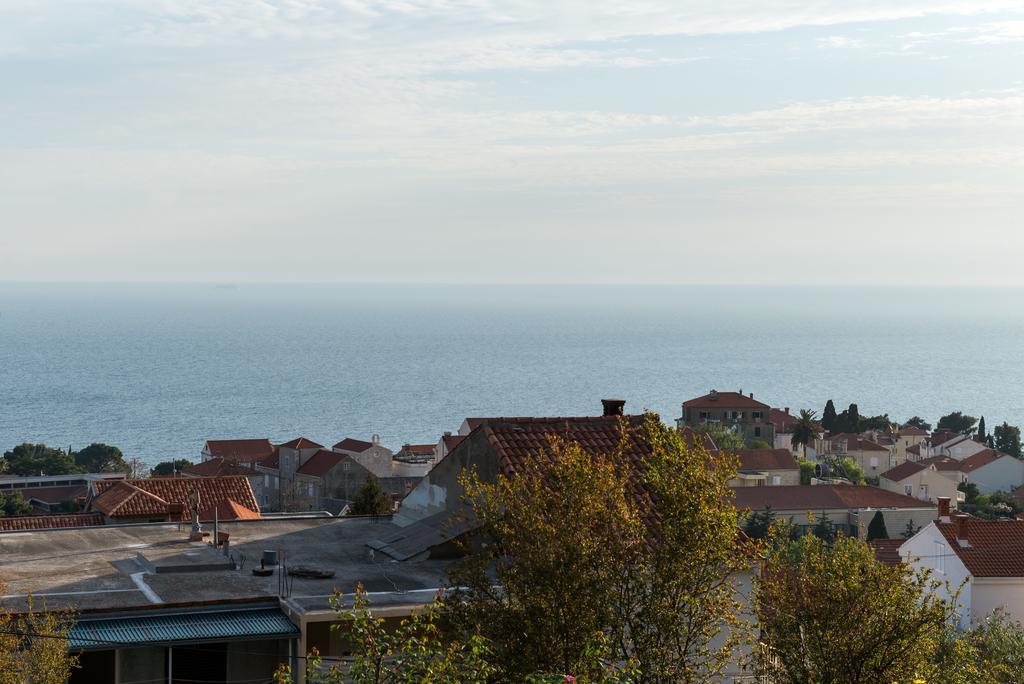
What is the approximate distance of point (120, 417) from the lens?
175125mm

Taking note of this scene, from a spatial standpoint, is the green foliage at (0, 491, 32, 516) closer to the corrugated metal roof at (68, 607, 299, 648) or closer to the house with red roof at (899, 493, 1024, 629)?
the house with red roof at (899, 493, 1024, 629)

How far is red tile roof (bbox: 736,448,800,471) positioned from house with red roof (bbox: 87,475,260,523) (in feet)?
191

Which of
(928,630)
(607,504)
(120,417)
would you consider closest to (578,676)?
(607,504)

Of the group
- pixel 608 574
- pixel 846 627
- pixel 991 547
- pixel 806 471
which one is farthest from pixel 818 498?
pixel 608 574

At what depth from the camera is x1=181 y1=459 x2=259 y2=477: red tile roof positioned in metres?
89.3

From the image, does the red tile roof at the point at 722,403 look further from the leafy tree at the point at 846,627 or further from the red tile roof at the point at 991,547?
the leafy tree at the point at 846,627

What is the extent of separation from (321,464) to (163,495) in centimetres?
5024

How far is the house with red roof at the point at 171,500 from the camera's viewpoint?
36.7 metres

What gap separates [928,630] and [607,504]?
4065 mm

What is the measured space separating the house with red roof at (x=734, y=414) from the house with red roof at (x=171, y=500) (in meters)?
85.8

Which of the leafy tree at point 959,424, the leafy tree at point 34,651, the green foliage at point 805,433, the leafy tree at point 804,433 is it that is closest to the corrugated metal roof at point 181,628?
the leafy tree at point 34,651

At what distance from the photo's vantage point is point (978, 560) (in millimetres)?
40125

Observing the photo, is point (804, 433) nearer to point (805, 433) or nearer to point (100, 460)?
point (805, 433)

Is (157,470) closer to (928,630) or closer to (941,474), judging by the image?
(941,474)
